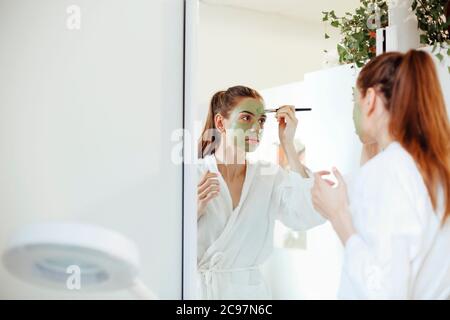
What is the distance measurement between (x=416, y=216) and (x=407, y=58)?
41 centimetres

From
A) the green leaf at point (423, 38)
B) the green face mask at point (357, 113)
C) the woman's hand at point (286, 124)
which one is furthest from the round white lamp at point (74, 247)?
the green leaf at point (423, 38)

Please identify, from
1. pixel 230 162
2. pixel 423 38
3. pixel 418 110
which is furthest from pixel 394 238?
pixel 423 38

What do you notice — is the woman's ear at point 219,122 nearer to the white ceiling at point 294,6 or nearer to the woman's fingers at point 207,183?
the woman's fingers at point 207,183

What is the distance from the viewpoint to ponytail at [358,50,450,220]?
1.46 metres

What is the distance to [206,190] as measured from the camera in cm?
147

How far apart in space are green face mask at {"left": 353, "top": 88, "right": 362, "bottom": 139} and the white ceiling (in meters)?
0.23

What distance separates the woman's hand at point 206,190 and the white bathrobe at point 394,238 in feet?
1.17

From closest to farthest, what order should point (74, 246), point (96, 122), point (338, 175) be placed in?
point (74, 246)
point (96, 122)
point (338, 175)

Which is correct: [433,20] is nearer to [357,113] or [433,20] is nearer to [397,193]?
[357,113]

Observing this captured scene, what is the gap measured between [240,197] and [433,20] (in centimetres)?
74

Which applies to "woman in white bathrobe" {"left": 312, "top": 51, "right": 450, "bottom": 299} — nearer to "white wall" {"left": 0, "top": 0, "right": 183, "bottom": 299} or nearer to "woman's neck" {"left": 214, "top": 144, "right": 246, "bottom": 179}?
"woman's neck" {"left": 214, "top": 144, "right": 246, "bottom": 179}

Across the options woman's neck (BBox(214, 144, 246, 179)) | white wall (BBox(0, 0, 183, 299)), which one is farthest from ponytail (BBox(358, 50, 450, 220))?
white wall (BBox(0, 0, 183, 299))

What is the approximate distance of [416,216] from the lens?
143 cm
